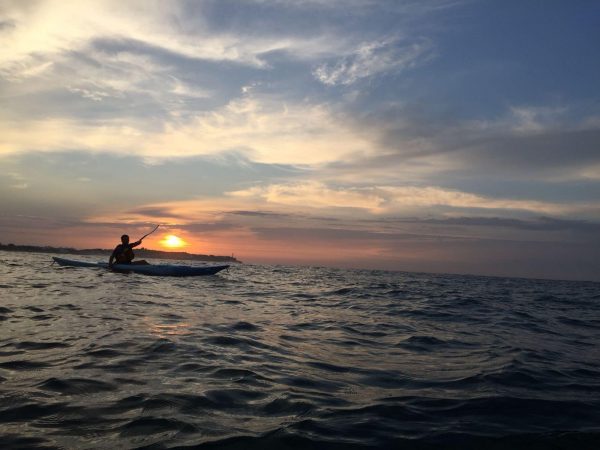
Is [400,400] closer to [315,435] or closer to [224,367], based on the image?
[315,435]

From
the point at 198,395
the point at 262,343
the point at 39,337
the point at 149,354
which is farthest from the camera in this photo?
the point at 262,343

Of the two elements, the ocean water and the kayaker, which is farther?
the kayaker

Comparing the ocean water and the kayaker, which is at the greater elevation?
the kayaker

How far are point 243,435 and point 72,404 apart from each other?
6.57 ft

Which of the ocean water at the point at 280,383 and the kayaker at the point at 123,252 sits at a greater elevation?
the kayaker at the point at 123,252

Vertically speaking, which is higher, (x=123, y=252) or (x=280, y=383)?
(x=123, y=252)

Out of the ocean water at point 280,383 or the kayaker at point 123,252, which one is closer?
the ocean water at point 280,383

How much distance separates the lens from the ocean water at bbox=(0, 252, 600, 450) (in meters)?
4.07

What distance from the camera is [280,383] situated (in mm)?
5758

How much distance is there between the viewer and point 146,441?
3.74 meters

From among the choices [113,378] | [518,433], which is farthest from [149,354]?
[518,433]

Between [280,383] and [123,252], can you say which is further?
[123,252]

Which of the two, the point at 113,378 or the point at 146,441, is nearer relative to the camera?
the point at 146,441

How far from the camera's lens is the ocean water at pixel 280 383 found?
13.4 ft
